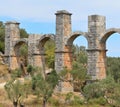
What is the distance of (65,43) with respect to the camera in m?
37.1

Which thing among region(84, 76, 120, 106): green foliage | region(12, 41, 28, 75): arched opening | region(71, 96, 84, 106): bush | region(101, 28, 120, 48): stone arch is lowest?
region(71, 96, 84, 106): bush

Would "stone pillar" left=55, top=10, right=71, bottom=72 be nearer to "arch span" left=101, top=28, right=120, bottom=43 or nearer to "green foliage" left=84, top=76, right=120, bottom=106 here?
"arch span" left=101, top=28, right=120, bottom=43

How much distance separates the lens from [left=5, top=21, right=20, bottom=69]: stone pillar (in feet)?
145

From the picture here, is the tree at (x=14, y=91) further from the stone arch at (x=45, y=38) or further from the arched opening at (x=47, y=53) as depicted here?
the arched opening at (x=47, y=53)

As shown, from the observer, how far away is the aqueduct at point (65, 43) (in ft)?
113

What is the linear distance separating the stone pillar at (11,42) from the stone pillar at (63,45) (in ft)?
27.0

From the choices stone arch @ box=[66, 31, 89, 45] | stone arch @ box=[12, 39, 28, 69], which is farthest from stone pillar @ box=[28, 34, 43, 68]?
stone arch @ box=[66, 31, 89, 45]

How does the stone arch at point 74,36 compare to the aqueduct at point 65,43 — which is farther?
the stone arch at point 74,36

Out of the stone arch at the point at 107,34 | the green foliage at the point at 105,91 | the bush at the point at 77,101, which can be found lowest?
the bush at the point at 77,101

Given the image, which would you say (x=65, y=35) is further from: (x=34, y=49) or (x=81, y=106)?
(x=81, y=106)

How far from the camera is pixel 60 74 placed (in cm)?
3616

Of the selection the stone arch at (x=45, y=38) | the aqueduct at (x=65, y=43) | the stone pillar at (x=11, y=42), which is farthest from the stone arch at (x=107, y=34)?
the stone pillar at (x=11, y=42)

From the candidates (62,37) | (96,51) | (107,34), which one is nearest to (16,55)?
(62,37)

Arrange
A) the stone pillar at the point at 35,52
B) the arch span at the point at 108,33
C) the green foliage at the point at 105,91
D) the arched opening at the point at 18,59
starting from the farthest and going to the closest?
the arched opening at the point at 18,59 → the stone pillar at the point at 35,52 → the arch span at the point at 108,33 → the green foliage at the point at 105,91
